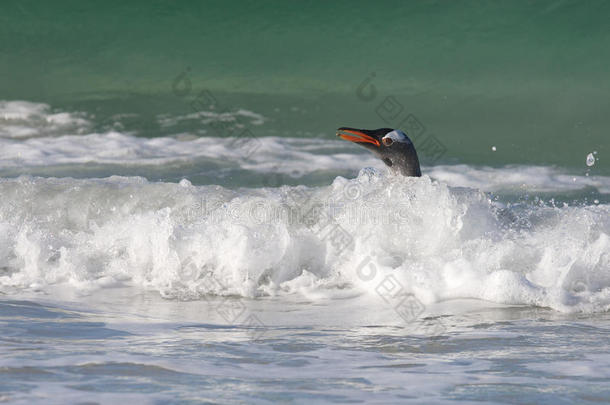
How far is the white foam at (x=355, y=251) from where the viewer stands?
5617 mm

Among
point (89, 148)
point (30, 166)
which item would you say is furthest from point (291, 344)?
point (89, 148)

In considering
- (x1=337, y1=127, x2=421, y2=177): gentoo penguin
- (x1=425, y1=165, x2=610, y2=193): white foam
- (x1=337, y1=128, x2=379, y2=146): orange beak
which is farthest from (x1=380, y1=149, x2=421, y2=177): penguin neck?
(x1=425, y1=165, x2=610, y2=193): white foam

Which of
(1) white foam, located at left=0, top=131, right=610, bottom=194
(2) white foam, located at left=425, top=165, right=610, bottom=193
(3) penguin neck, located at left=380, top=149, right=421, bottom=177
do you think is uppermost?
(1) white foam, located at left=0, top=131, right=610, bottom=194

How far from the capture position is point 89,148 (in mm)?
14602

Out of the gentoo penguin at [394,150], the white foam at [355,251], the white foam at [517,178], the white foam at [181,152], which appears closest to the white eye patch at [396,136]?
the gentoo penguin at [394,150]

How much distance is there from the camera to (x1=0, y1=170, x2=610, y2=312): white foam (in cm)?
562

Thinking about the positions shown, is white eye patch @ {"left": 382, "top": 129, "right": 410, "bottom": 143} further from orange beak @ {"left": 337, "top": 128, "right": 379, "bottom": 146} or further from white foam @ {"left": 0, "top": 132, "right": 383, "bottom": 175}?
white foam @ {"left": 0, "top": 132, "right": 383, "bottom": 175}

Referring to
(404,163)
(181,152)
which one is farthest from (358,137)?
(181,152)

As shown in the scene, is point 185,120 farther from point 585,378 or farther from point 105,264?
point 585,378

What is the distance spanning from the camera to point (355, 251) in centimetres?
636

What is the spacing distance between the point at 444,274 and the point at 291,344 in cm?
193

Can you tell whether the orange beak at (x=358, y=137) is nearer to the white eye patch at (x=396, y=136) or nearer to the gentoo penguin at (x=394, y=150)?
the gentoo penguin at (x=394, y=150)

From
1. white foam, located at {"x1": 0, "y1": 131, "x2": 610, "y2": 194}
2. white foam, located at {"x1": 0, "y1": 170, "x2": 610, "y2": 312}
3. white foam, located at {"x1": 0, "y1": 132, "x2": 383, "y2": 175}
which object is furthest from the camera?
white foam, located at {"x1": 0, "y1": 132, "x2": 383, "y2": 175}

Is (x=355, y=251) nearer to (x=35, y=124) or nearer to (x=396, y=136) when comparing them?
(x=396, y=136)
